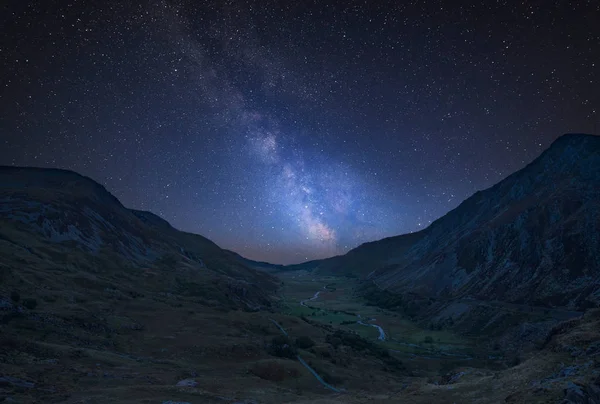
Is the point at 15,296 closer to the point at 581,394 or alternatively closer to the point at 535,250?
the point at 581,394

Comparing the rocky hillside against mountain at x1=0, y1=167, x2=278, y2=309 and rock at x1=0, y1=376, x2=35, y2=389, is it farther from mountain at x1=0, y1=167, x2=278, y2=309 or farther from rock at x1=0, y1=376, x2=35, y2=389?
rock at x1=0, y1=376, x2=35, y2=389

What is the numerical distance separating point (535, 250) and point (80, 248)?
8880 cm

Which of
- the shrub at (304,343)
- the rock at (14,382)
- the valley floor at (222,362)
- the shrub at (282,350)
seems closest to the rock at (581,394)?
the valley floor at (222,362)

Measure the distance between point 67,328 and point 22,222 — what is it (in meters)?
52.4

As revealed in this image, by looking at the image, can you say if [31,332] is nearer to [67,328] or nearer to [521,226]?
[67,328]

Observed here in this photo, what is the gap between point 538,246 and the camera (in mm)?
68125

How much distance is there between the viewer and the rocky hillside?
189 ft

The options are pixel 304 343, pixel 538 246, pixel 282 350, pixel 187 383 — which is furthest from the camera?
pixel 538 246

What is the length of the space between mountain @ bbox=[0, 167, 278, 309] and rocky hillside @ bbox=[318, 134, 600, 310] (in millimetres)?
46377

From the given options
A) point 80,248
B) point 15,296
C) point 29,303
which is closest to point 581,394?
point 29,303

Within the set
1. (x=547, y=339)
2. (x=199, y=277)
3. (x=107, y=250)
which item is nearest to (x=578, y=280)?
(x=547, y=339)

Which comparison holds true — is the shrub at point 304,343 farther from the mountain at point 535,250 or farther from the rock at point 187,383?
the mountain at point 535,250

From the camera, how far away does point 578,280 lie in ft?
182

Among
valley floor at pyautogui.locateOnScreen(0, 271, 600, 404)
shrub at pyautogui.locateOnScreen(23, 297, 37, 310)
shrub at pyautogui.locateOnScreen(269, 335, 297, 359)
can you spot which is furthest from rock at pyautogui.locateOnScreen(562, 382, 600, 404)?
shrub at pyautogui.locateOnScreen(23, 297, 37, 310)
